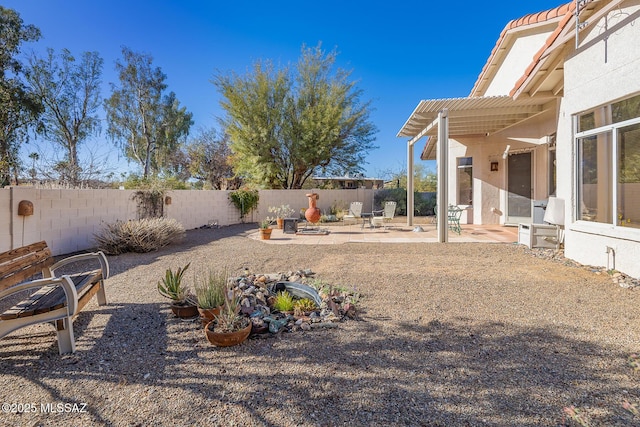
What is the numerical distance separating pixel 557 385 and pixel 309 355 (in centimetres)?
179

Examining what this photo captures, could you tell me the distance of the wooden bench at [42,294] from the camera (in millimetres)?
2652

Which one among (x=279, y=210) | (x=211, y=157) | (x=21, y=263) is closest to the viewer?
(x=21, y=263)

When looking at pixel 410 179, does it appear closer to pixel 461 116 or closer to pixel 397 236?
pixel 397 236

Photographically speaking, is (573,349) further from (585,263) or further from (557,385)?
(585,263)

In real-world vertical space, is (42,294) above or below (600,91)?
below

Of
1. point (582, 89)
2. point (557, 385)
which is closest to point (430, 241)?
point (582, 89)

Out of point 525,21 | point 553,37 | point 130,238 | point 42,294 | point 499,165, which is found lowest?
point 42,294

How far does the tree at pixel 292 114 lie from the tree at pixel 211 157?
9073 mm

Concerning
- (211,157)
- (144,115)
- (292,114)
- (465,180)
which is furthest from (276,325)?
(144,115)

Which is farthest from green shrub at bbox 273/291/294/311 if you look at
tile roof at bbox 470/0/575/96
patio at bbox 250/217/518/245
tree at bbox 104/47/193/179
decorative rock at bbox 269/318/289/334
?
tree at bbox 104/47/193/179

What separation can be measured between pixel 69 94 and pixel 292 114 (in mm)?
18443

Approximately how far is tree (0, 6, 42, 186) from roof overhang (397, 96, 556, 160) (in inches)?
717

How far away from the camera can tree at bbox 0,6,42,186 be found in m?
15.7

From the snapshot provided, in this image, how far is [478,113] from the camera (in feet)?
28.2
